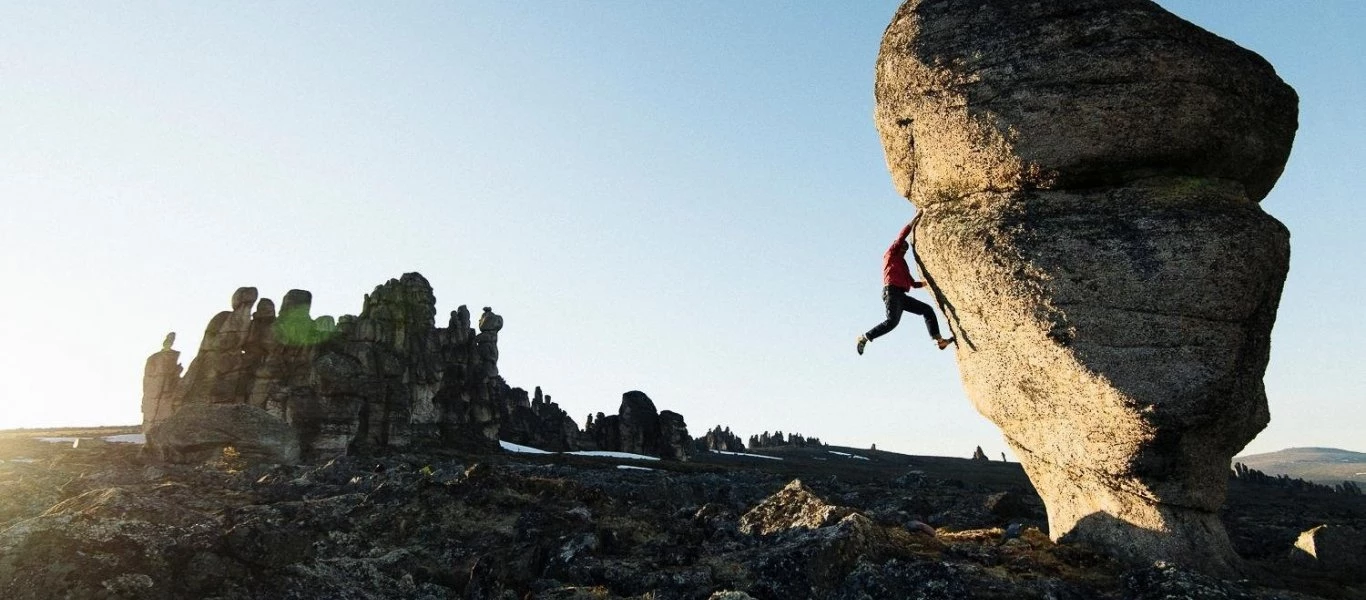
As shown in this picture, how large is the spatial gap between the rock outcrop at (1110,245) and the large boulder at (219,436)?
41334mm

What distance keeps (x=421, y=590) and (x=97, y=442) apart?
75.4 m

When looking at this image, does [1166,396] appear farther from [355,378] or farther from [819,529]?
[355,378]

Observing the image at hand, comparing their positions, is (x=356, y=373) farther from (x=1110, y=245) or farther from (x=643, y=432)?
(x=1110, y=245)

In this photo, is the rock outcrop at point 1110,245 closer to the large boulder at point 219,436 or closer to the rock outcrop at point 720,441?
the large boulder at point 219,436

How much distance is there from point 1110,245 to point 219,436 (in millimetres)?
46683

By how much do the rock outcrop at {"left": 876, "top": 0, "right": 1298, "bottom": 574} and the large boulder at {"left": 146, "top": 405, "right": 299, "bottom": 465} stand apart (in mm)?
41334

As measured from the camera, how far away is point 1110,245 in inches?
514

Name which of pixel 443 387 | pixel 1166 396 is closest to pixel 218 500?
pixel 1166 396

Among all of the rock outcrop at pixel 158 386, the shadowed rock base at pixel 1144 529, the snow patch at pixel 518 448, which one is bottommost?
the snow patch at pixel 518 448

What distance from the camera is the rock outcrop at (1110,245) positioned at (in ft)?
41.3

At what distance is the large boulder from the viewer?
144ft

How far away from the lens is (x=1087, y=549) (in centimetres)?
1345

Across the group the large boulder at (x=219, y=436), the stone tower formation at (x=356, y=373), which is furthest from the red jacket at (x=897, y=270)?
the stone tower formation at (x=356, y=373)

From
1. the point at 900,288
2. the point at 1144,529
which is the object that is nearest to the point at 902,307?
the point at 900,288
